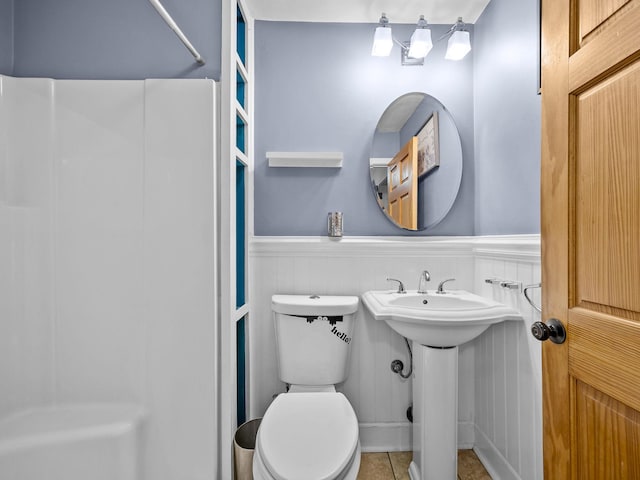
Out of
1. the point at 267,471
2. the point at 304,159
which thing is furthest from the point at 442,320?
the point at 304,159

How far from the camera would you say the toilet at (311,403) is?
1.04 m

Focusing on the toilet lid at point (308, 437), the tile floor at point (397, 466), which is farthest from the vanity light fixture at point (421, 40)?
the tile floor at point (397, 466)

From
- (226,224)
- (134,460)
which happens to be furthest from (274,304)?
(134,460)

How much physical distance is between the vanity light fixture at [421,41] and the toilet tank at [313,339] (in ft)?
4.20

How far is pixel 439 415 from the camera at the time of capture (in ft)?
4.67

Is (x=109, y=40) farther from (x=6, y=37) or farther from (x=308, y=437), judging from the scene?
(x=308, y=437)

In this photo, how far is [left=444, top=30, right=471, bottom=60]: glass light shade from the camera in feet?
5.69

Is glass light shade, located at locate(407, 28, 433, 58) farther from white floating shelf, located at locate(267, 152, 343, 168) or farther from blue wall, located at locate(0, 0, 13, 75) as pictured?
blue wall, located at locate(0, 0, 13, 75)

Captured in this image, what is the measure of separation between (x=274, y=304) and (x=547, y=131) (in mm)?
1238

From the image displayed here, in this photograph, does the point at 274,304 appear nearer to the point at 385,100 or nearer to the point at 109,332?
the point at 109,332

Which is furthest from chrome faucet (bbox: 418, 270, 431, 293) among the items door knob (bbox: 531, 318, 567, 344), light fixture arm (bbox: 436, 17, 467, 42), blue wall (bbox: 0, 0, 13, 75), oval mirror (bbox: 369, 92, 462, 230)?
blue wall (bbox: 0, 0, 13, 75)

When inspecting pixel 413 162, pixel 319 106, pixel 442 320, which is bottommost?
pixel 442 320

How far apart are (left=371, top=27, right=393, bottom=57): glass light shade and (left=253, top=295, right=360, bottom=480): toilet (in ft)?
4.07

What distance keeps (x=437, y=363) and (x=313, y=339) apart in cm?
55
